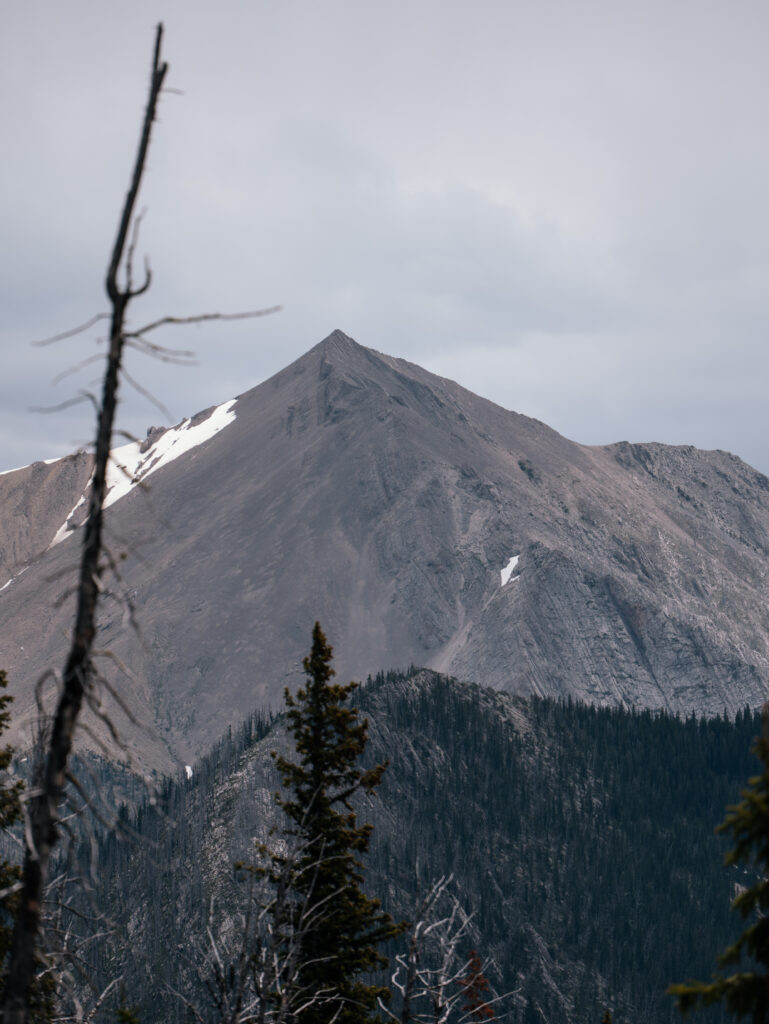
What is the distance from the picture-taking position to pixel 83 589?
1185cm

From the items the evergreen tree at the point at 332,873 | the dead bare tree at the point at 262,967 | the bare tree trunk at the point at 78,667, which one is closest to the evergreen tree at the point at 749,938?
the dead bare tree at the point at 262,967

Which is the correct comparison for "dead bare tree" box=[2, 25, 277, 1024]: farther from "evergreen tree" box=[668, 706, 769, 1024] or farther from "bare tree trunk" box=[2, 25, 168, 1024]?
"evergreen tree" box=[668, 706, 769, 1024]

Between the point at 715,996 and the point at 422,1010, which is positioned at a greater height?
the point at 715,996

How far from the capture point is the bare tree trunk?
1135 centimetres

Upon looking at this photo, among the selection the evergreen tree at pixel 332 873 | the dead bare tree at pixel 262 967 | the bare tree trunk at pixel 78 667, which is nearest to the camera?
the bare tree trunk at pixel 78 667

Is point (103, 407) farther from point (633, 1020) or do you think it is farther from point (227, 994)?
point (633, 1020)

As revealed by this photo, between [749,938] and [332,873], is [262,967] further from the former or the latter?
[749,938]

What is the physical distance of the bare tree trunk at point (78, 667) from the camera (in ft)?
37.2

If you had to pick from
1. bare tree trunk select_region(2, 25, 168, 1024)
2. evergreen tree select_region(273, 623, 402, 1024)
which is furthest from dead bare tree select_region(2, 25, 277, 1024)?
evergreen tree select_region(273, 623, 402, 1024)

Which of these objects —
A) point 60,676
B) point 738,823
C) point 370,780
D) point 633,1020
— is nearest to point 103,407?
point 60,676

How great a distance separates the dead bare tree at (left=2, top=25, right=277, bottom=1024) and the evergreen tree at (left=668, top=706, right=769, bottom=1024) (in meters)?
6.38

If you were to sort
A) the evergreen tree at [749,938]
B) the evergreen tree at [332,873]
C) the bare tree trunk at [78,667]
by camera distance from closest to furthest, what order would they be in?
the bare tree trunk at [78,667]
the evergreen tree at [749,938]
the evergreen tree at [332,873]

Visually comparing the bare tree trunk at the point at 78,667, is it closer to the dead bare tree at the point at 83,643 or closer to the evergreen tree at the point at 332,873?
the dead bare tree at the point at 83,643

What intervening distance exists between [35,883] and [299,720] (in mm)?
12508
